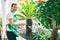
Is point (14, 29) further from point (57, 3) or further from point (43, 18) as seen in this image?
point (57, 3)

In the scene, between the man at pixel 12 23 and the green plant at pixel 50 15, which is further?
the man at pixel 12 23

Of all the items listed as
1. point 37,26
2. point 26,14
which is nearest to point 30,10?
point 26,14

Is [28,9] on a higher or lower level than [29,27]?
higher

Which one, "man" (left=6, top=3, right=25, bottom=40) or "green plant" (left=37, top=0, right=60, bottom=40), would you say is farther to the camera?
"man" (left=6, top=3, right=25, bottom=40)

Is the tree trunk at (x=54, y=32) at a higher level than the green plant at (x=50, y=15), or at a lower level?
lower

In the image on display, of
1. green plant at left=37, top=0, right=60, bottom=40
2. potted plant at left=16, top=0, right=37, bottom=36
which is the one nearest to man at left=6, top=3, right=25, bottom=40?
potted plant at left=16, top=0, right=37, bottom=36

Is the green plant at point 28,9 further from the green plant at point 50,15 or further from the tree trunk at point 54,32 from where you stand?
the tree trunk at point 54,32

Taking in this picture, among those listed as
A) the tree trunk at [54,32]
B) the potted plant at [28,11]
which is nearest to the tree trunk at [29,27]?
the potted plant at [28,11]

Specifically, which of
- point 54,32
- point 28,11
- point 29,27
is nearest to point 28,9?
point 28,11

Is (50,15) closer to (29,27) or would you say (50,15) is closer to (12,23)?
(29,27)

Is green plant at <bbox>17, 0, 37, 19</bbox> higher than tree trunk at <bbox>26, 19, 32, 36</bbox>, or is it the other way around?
green plant at <bbox>17, 0, 37, 19</bbox>

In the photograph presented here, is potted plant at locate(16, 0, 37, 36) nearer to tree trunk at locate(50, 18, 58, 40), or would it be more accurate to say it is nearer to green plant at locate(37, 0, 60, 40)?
green plant at locate(37, 0, 60, 40)

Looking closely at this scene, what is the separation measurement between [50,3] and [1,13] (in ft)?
1.48

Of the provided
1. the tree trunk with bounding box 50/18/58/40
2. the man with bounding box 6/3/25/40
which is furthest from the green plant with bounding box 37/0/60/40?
the man with bounding box 6/3/25/40
